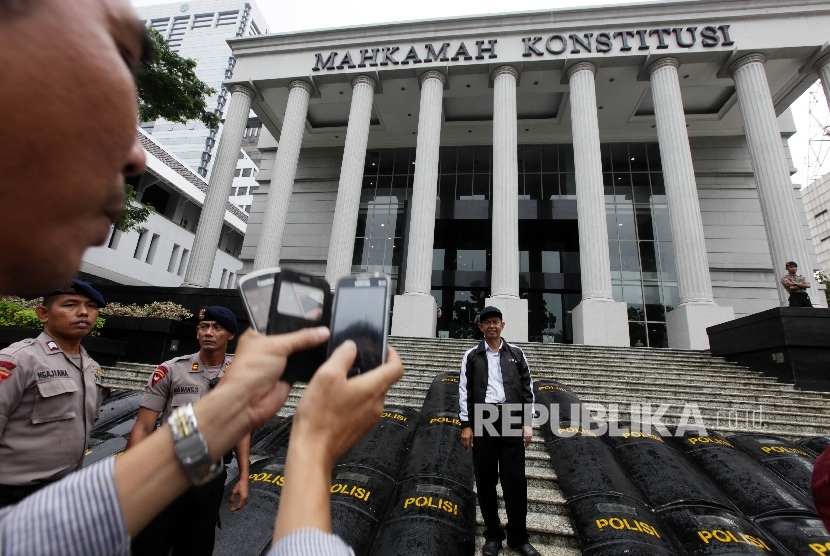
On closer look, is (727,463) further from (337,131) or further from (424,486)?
(337,131)

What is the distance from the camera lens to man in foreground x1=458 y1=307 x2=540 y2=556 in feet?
11.9

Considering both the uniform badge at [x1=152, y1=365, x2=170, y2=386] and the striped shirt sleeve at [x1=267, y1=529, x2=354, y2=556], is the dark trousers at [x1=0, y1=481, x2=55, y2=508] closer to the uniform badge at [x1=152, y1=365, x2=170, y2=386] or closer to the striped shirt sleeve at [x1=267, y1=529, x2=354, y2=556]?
the uniform badge at [x1=152, y1=365, x2=170, y2=386]

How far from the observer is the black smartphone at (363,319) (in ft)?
3.44

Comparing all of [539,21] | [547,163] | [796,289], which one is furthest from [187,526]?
[547,163]

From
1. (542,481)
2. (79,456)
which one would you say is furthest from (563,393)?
(79,456)

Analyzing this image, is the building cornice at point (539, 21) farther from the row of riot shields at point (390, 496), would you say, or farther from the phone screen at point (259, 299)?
the phone screen at point (259, 299)

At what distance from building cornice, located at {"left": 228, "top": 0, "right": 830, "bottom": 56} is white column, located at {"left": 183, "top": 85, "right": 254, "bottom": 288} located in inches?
154

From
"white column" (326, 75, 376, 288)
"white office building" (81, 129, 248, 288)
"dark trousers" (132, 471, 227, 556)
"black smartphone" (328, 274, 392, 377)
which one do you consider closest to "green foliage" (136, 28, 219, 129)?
"white column" (326, 75, 376, 288)

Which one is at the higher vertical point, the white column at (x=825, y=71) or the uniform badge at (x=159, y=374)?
the white column at (x=825, y=71)

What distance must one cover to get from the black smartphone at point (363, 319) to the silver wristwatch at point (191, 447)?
359mm

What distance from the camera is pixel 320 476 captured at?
2.56 feet

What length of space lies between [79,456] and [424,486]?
8.53ft

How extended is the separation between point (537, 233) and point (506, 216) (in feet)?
25.9

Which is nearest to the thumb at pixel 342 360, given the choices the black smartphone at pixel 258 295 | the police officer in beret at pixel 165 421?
the black smartphone at pixel 258 295
